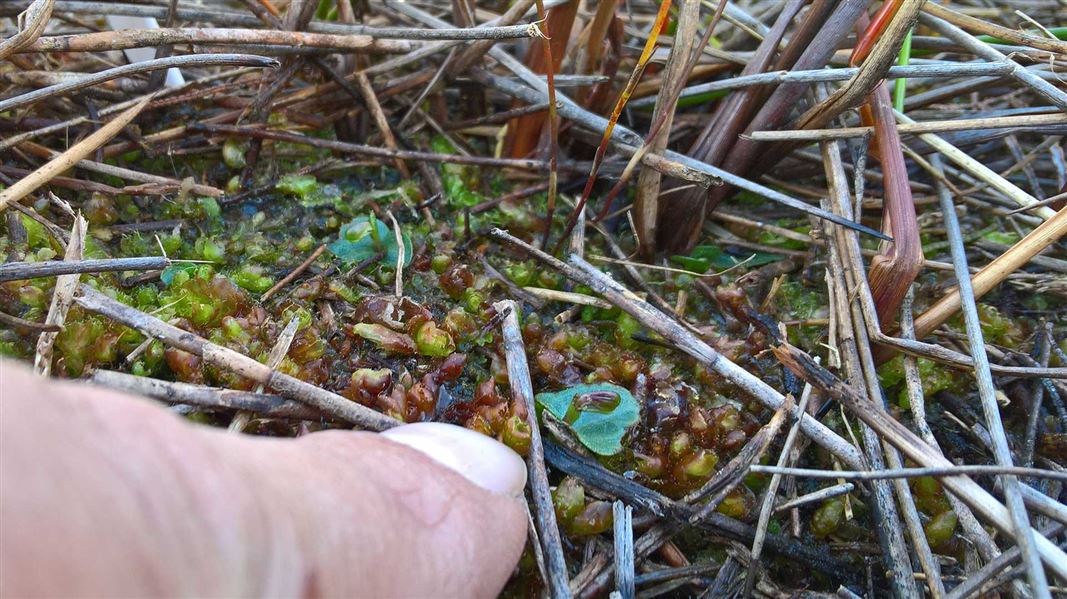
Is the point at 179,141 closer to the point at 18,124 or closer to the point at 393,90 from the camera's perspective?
the point at 18,124

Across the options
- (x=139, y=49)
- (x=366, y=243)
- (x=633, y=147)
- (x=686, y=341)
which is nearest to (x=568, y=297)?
(x=686, y=341)

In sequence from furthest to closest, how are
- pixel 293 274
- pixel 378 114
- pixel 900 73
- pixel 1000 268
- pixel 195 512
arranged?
1. pixel 378 114
2. pixel 293 274
3. pixel 900 73
4. pixel 1000 268
5. pixel 195 512

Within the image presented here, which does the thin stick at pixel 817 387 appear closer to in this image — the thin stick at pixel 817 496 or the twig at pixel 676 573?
the thin stick at pixel 817 496

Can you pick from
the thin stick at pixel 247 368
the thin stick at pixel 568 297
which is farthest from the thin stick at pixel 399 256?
the thin stick at pixel 247 368

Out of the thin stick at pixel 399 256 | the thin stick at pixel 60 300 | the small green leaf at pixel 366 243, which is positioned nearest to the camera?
the thin stick at pixel 60 300

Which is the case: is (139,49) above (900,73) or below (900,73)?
below

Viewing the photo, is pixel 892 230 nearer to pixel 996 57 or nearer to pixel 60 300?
pixel 996 57

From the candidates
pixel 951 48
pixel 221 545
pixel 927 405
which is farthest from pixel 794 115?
pixel 221 545
